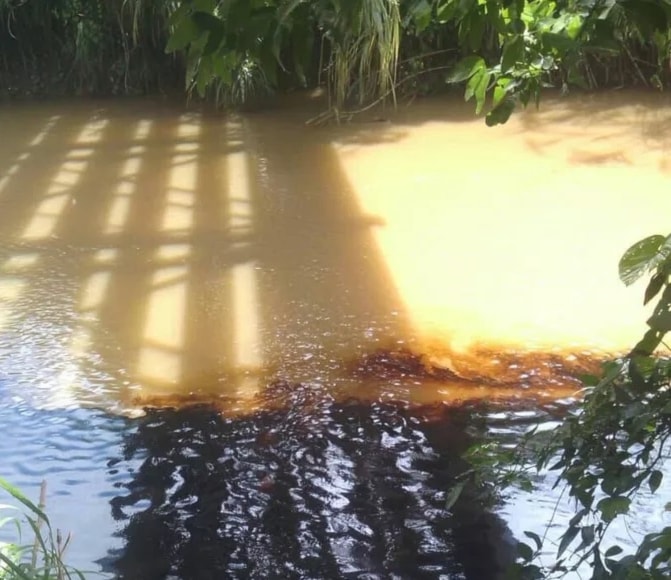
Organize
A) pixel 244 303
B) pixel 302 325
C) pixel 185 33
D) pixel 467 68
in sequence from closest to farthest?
1. pixel 185 33
2. pixel 467 68
3. pixel 302 325
4. pixel 244 303

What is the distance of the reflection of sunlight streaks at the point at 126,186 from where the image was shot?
4.94m

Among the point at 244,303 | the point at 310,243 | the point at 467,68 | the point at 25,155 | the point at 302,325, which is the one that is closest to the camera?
the point at 467,68

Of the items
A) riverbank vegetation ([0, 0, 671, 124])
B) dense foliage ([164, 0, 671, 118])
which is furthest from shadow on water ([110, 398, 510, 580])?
dense foliage ([164, 0, 671, 118])

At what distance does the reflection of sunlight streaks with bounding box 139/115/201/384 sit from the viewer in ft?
11.0

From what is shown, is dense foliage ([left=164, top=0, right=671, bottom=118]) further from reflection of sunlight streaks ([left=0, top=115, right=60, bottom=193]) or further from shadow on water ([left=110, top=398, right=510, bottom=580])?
reflection of sunlight streaks ([left=0, top=115, right=60, bottom=193])

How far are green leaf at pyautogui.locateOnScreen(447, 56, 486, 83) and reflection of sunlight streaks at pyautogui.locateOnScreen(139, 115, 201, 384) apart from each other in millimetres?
2034

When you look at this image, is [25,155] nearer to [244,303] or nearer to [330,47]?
[330,47]

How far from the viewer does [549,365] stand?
10.7 ft

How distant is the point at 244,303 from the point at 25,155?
3065mm

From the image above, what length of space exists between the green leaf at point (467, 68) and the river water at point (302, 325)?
1264mm

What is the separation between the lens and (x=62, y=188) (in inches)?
218

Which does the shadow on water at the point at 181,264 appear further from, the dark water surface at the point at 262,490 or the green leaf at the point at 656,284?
the green leaf at the point at 656,284

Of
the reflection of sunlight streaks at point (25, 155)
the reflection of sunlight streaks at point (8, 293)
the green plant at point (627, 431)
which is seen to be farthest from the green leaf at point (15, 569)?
the reflection of sunlight streaks at point (25, 155)

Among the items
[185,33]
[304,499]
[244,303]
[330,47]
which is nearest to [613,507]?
[185,33]
